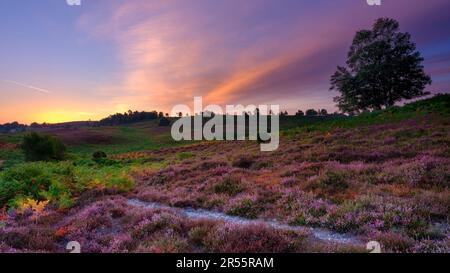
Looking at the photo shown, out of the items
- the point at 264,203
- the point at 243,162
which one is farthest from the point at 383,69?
the point at 264,203

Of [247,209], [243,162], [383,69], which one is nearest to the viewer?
[247,209]

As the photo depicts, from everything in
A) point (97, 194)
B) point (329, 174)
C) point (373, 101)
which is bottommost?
point (97, 194)

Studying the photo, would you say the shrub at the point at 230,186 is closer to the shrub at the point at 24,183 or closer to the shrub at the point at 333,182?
the shrub at the point at 333,182

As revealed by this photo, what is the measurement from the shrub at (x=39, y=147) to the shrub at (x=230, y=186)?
25.2 m

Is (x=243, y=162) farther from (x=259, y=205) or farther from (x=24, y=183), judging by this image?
(x=24, y=183)

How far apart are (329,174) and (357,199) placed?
3.48 metres

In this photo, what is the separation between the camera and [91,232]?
953cm

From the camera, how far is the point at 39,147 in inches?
1280

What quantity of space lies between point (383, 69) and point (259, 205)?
43.3 metres

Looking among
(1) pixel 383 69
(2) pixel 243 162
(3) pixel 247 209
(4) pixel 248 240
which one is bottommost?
(3) pixel 247 209

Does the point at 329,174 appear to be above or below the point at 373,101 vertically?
below

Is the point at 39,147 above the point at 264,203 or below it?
above
